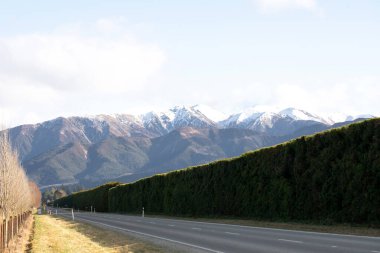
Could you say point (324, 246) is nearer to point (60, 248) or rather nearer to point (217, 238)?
point (217, 238)

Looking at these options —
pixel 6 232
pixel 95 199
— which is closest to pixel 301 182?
pixel 6 232

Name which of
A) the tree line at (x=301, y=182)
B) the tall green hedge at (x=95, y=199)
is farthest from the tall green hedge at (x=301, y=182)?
the tall green hedge at (x=95, y=199)

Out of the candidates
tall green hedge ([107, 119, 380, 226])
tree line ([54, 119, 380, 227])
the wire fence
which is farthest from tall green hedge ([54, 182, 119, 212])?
the wire fence

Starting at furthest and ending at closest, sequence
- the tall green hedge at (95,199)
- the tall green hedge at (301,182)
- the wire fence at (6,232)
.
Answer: the tall green hedge at (95,199) → the tall green hedge at (301,182) → the wire fence at (6,232)

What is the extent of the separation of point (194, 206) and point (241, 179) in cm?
920

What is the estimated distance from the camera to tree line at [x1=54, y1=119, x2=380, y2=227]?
24.2 metres

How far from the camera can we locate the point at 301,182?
1150 inches

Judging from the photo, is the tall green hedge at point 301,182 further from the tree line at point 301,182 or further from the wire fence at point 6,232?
the wire fence at point 6,232

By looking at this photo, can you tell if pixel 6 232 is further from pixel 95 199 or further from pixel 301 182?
pixel 95 199

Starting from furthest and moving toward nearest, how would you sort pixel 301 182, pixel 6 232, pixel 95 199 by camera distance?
1. pixel 95 199
2. pixel 301 182
3. pixel 6 232

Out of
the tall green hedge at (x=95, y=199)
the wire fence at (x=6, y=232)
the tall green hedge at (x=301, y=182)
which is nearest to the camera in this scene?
the wire fence at (x=6, y=232)

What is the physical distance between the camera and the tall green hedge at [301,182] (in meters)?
24.2

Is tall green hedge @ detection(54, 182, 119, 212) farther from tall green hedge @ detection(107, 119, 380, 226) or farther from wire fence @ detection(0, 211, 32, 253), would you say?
wire fence @ detection(0, 211, 32, 253)

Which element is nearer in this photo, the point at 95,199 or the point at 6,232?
the point at 6,232
